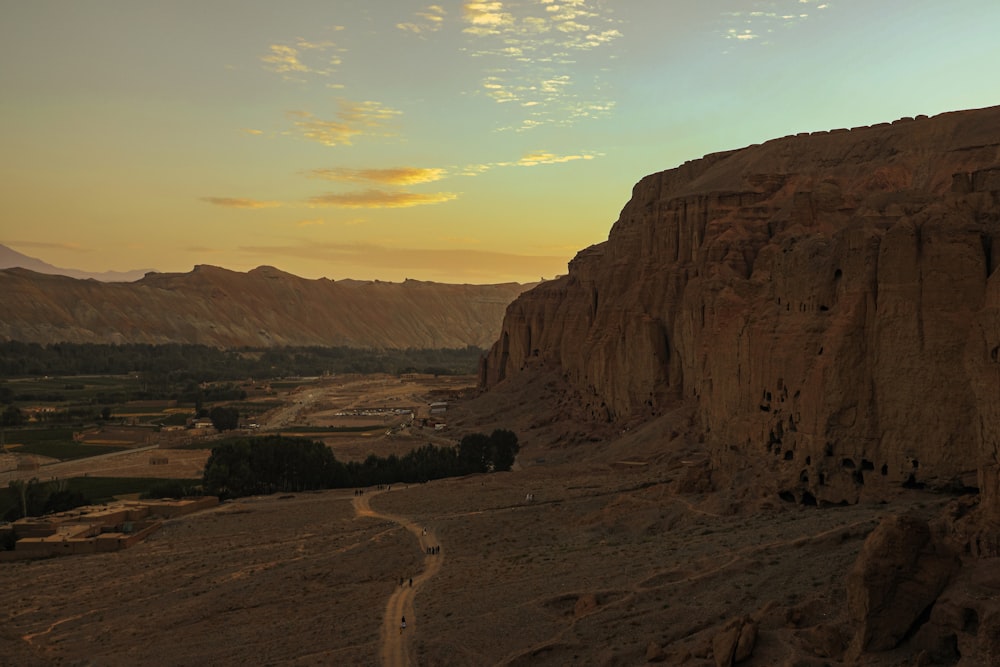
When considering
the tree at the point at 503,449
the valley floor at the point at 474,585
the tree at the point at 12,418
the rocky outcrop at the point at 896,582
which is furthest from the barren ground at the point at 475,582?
the tree at the point at 12,418

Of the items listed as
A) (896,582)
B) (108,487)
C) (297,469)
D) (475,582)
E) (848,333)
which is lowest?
(108,487)

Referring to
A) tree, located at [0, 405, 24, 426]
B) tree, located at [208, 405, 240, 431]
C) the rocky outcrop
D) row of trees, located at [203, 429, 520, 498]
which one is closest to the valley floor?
the rocky outcrop

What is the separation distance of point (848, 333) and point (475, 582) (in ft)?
40.9

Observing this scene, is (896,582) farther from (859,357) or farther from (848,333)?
(848,333)

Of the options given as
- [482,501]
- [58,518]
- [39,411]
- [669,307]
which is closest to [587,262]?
[669,307]

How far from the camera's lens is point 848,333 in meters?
26.4

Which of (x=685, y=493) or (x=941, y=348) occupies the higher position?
(x=941, y=348)

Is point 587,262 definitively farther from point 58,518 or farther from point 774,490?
point 774,490

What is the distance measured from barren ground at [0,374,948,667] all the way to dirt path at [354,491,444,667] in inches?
2.9

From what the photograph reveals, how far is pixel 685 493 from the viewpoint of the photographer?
106ft

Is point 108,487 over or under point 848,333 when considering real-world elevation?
under

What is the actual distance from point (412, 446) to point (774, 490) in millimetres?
47076

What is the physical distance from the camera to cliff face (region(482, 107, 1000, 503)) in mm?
23578

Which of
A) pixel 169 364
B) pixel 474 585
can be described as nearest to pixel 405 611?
pixel 474 585
